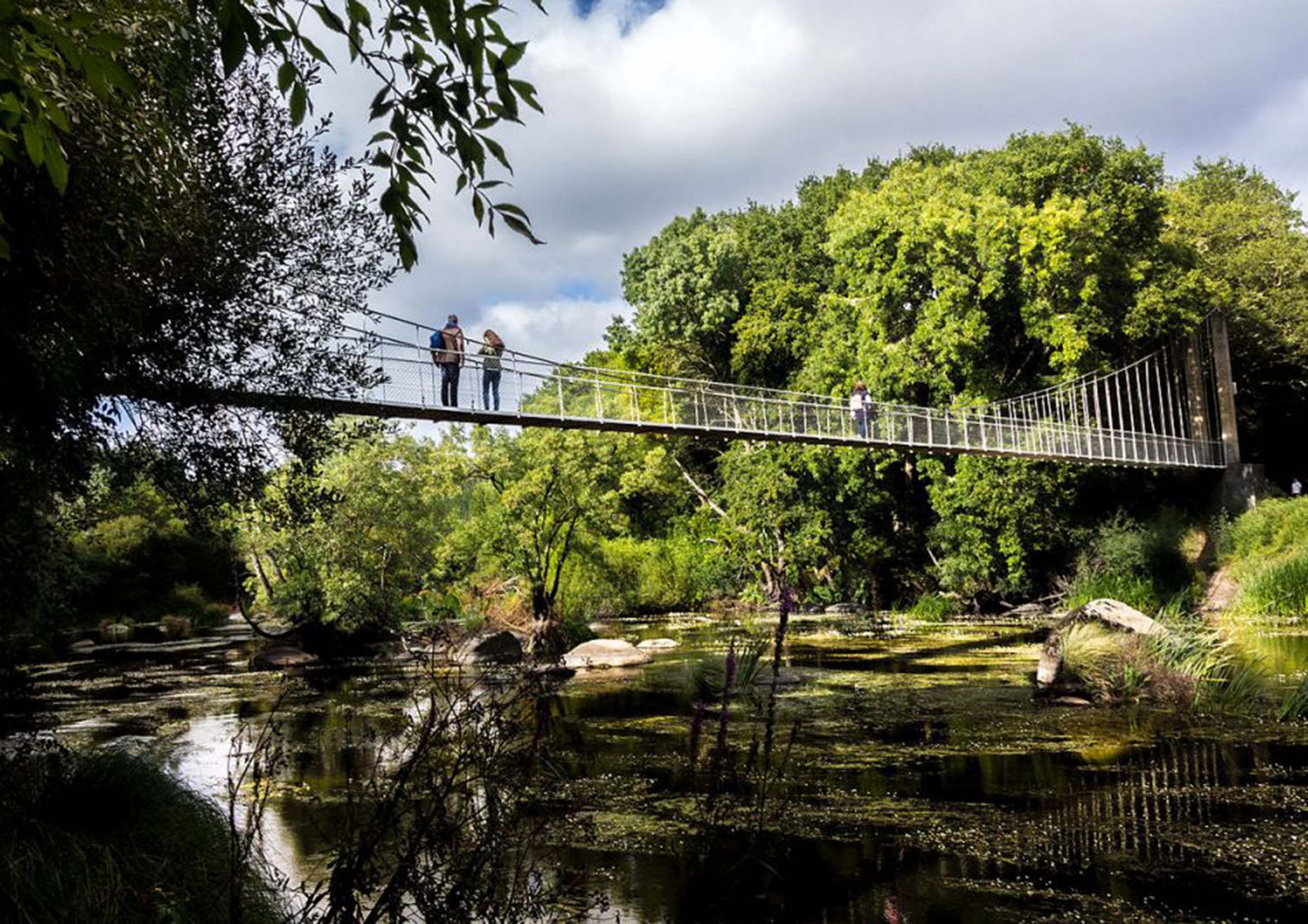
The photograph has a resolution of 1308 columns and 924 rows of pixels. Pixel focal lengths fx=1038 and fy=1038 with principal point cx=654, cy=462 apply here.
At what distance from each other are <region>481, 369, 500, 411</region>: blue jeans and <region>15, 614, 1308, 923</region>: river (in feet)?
10.2

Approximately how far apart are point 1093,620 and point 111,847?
27.0 feet

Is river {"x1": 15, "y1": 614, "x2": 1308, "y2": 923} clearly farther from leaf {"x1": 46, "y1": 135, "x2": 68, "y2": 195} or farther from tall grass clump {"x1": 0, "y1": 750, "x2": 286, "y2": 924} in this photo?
Answer: leaf {"x1": 46, "y1": 135, "x2": 68, "y2": 195}

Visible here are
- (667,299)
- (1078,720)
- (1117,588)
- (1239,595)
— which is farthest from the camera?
(667,299)

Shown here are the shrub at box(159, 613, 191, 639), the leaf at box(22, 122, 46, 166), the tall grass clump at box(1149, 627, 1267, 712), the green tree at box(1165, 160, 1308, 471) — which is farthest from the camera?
the shrub at box(159, 613, 191, 639)

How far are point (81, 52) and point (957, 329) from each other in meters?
19.9

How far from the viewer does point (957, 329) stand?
65.8 feet

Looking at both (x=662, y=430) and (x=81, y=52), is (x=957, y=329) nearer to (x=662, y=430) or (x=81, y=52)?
(x=662, y=430)

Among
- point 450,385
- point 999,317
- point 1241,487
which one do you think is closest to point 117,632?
point 450,385

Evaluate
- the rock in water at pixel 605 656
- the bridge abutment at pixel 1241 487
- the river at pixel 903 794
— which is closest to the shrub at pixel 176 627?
the river at pixel 903 794

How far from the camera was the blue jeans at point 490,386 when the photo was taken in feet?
35.8

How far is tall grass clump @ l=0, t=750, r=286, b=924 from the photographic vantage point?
2848 millimetres

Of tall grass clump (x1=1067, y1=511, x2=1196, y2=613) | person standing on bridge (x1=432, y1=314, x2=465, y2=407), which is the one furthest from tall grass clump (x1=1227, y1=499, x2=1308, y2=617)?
person standing on bridge (x1=432, y1=314, x2=465, y2=407)

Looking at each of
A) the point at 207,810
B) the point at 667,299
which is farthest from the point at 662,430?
the point at 667,299

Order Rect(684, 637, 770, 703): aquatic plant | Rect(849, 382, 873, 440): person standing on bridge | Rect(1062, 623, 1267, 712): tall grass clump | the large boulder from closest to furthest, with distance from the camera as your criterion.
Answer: Rect(1062, 623, 1267, 712): tall grass clump
the large boulder
Rect(684, 637, 770, 703): aquatic plant
Rect(849, 382, 873, 440): person standing on bridge
